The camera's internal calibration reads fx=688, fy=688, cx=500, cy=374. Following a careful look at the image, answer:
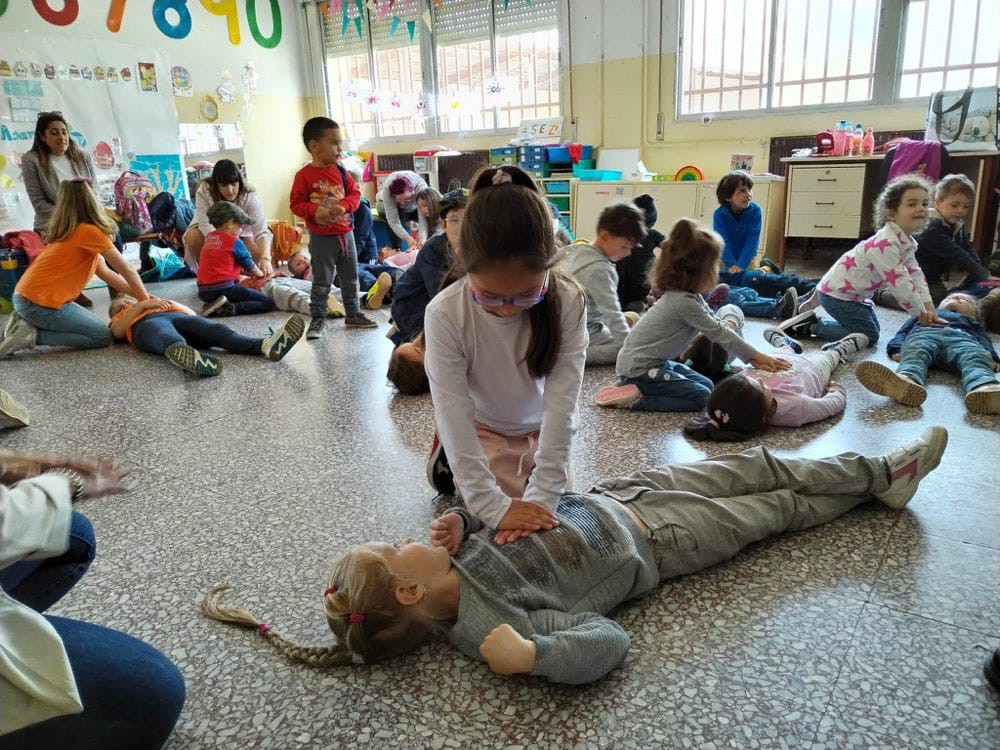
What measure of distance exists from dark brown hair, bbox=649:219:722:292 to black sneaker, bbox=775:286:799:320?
4.69ft

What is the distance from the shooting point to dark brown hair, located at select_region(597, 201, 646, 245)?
2.54 m

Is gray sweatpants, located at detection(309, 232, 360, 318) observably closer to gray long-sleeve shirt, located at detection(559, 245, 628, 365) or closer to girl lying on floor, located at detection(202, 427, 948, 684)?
gray long-sleeve shirt, located at detection(559, 245, 628, 365)

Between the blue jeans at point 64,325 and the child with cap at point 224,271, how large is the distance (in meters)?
0.74

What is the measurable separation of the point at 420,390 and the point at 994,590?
177 centimetres

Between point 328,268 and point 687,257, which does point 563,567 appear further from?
point 328,268

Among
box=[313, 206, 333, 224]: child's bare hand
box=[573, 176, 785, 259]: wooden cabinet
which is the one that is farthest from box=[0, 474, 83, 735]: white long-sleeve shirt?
box=[573, 176, 785, 259]: wooden cabinet

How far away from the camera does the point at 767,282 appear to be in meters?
3.83

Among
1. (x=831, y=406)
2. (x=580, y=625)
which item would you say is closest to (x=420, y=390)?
(x=831, y=406)

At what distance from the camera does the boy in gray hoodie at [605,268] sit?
2.55 metres

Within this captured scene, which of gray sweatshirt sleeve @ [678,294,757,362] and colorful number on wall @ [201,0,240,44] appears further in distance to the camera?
colorful number on wall @ [201,0,240,44]

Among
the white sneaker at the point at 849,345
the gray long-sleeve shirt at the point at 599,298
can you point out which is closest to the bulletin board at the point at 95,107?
the gray long-sleeve shirt at the point at 599,298

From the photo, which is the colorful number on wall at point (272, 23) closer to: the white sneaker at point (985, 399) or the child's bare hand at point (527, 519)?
the white sneaker at point (985, 399)

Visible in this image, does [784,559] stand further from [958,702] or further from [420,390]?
[420,390]

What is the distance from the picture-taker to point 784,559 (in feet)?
4.39
